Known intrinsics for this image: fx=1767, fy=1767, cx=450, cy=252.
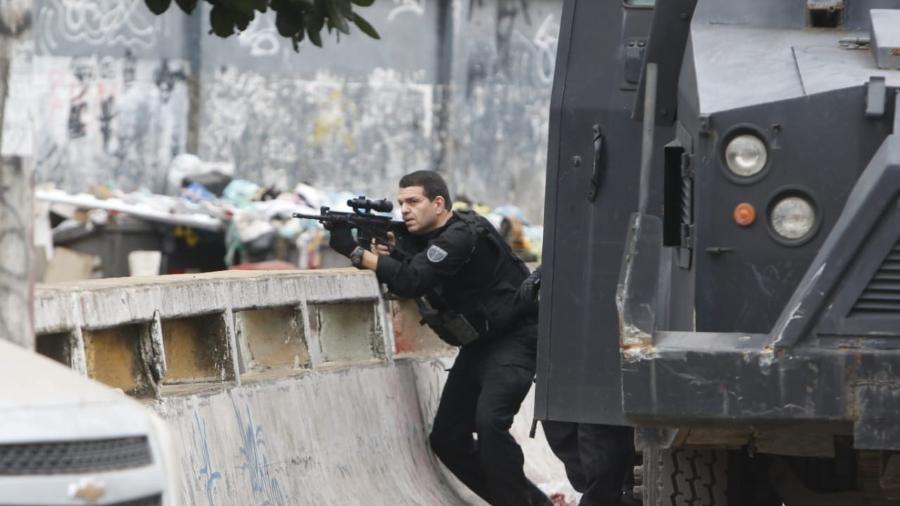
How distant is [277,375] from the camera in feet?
24.9

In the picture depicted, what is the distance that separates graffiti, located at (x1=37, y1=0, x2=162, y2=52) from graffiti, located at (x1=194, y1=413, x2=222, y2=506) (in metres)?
14.2

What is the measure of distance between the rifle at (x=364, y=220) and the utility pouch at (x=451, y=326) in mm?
408

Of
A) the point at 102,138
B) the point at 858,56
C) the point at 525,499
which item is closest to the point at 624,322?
the point at 858,56

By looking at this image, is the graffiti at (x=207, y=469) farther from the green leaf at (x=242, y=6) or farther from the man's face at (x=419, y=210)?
the man's face at (x=419, y=210)

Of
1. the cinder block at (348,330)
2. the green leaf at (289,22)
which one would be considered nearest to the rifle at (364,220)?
the cinder block at (348,330)

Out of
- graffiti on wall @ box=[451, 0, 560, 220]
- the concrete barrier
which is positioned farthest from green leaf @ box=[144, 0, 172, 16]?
graffiti on wall @ box=[451, 0, 560, 220]

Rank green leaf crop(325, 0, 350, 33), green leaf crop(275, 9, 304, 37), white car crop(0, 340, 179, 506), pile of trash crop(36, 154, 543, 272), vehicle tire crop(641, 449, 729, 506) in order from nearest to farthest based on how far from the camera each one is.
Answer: white car crop(0, 340, 179, 506)
vehicle tire crop(641, 449, 729, 506)
green leaf crop(325, 0, 350, 33)
green leaf crop(275, 9, 304, 37)
pile of trash crop(36, 154, 543, 272)

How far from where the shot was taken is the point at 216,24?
23.5 feet

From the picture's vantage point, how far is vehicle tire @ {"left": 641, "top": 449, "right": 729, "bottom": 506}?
613cm

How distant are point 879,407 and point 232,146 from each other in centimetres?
1776

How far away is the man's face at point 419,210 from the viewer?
825 centimetres

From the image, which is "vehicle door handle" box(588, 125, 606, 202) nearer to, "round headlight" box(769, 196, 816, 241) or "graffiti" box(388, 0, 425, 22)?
"round headlight" box(769, 196, 816, 241)

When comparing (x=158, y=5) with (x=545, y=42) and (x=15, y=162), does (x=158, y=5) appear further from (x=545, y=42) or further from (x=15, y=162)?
(x=545, y=42)

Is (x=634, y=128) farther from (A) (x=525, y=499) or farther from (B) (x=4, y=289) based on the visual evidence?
(B) (x=4, y=289)
